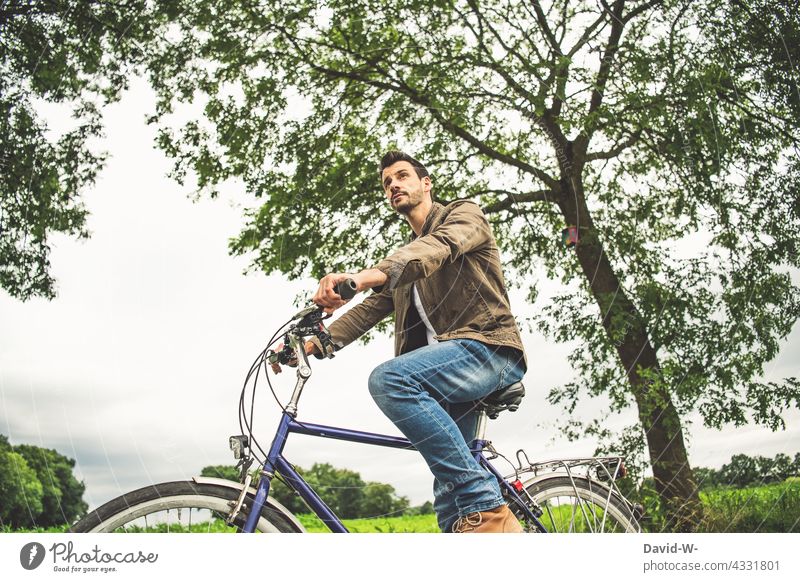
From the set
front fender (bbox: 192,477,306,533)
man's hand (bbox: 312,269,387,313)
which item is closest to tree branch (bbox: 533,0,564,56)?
man's hand (bbox: 312,269,387,313)

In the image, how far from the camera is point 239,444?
136cm

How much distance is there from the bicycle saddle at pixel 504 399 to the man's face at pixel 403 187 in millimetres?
485

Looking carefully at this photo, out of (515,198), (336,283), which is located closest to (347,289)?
(336,283)

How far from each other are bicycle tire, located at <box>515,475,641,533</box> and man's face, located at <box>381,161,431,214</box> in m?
0.79

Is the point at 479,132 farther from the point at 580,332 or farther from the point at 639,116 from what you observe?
the point at 580,332

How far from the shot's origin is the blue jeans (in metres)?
1.37

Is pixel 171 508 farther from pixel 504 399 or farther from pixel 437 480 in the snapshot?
pixel 504 399

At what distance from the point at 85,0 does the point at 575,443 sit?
7.23 feet

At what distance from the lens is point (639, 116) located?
252 cm

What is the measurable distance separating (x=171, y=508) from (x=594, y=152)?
2.03 meters

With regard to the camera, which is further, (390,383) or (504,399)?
(504,399)

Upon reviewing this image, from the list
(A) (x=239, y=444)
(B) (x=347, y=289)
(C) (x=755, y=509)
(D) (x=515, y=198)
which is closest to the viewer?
(B) (x=347, y=289)

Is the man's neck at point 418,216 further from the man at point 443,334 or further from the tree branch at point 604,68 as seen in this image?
the tree branch at point 604,68
